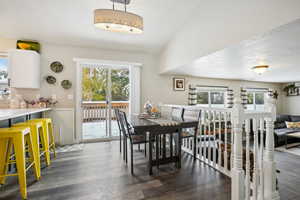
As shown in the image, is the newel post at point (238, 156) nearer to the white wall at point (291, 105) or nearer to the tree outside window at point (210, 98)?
the tree outside window at point (210, 98)

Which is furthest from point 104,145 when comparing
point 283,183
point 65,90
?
point 283,183

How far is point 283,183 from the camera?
1.93 metres

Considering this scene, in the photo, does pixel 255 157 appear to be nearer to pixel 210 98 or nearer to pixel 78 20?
pixel 78 20

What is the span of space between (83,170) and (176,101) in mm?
3263

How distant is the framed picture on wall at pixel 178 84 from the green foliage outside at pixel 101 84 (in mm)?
1541

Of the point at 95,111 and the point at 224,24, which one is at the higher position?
the point at 224,24

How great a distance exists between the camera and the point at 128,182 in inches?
75.4

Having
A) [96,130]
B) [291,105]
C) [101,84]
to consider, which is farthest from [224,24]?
[291,105]

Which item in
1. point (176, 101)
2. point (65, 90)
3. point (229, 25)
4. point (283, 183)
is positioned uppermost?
point (229, 25)

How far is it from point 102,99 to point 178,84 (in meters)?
2.44

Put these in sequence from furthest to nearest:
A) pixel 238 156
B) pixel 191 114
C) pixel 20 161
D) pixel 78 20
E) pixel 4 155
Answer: pixel 78 20 < pixel 191 114 < pixel 4 155 < pixel 20 161 < pixel 238 156

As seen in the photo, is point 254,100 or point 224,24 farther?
point 254,100

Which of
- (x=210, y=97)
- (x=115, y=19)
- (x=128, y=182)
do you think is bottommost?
(x=128, y=182)

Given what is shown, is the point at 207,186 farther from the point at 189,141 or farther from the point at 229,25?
the point at 229,25
